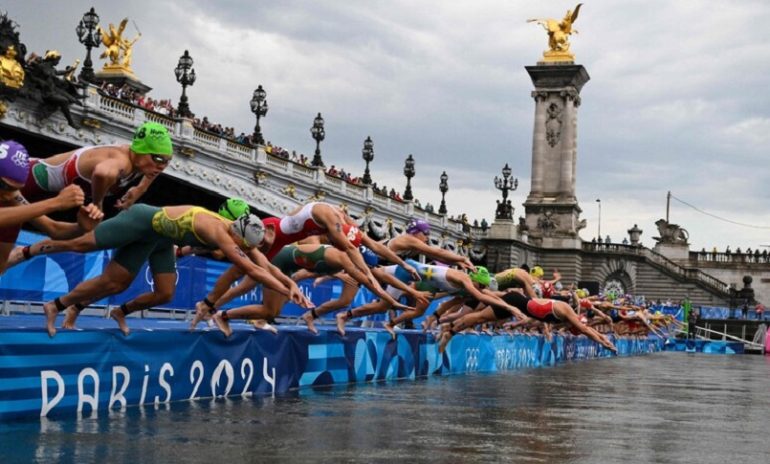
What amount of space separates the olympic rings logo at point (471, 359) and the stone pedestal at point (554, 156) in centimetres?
7242

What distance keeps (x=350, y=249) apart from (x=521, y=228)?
79025 mm

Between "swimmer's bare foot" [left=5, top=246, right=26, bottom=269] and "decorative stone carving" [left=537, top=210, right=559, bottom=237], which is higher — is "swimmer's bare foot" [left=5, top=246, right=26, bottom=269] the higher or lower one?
the lower one

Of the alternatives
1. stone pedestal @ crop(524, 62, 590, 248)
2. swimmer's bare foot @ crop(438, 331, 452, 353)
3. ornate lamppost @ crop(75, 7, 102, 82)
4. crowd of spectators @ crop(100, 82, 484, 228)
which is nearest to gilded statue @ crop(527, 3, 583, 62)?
stone pedestal @ crop(524, 62, 590, 248)

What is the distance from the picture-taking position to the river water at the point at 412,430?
25.6 ft

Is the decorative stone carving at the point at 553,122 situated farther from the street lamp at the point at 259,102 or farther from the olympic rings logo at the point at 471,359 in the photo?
the olympic rings logo at the point at 471,359

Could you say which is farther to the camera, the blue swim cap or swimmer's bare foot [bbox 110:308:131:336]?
the blue swim cap

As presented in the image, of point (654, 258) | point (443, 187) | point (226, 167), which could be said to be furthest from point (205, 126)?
point (654, 258)

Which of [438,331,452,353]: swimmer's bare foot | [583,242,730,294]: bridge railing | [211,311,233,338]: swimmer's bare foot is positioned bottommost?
[438,331,452,353]: swimmer's bare foot

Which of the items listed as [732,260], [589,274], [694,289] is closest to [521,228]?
[589,274]

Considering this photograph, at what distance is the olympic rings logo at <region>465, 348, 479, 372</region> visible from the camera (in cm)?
2103

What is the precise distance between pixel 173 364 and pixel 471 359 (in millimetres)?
10793

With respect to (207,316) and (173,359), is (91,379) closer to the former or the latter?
(173,359)

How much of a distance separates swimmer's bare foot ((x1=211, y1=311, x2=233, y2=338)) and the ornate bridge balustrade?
1741 cm

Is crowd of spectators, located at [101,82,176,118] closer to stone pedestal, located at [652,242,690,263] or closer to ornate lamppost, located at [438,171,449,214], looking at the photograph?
ornate lamppost, located at [438,171,449,214]
